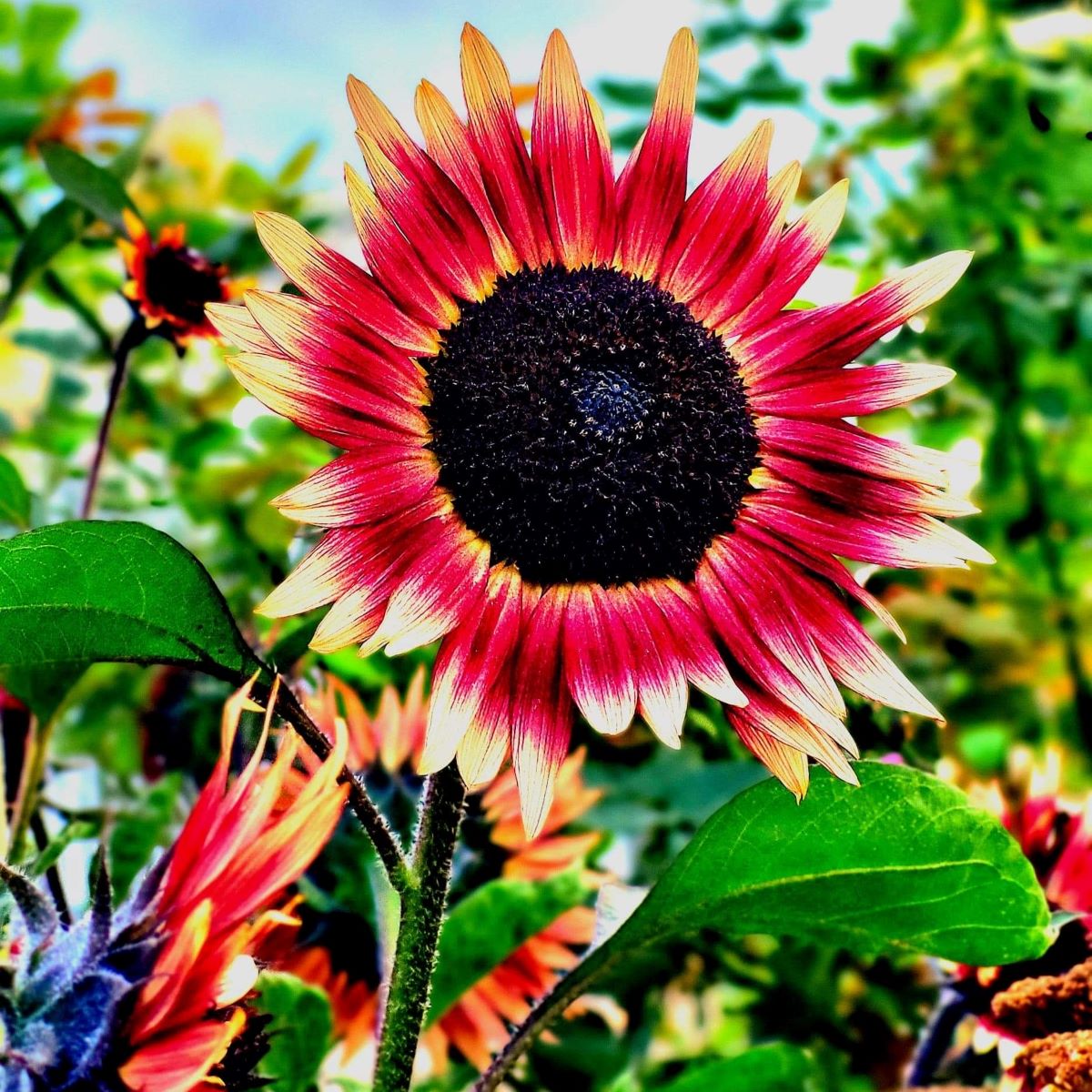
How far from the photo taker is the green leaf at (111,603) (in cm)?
44

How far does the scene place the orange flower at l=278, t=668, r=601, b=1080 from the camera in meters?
0.73

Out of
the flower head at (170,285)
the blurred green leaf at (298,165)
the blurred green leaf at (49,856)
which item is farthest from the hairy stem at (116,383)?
the blurred green leaf at (298,165)

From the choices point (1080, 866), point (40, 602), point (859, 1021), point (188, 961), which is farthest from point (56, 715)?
point (859, 1021)

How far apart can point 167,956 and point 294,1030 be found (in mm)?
232

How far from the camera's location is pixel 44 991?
38 cm

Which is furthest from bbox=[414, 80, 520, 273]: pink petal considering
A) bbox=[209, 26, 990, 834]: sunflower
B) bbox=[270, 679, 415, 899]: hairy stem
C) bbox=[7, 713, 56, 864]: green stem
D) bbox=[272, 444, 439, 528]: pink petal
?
bbox=[7, 713, 56, 864]: green stem

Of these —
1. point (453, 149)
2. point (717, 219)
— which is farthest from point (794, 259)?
point (453, 149)

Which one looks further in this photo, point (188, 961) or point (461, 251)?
point (461, 251)

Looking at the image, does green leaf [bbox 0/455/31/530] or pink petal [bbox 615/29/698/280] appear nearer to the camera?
pink petal [bbox 615/29/698/280]

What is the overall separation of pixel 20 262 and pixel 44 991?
21.6 inches

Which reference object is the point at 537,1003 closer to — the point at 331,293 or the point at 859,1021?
the point at 331,293

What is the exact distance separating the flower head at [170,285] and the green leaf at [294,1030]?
1.14 feet

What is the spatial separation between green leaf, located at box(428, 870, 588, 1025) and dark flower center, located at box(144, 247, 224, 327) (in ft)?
1.16

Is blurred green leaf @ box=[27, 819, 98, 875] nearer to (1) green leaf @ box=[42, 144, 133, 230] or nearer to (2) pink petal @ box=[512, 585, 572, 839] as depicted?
(2) pink petal @ box=[512, 585, 572, 839]
